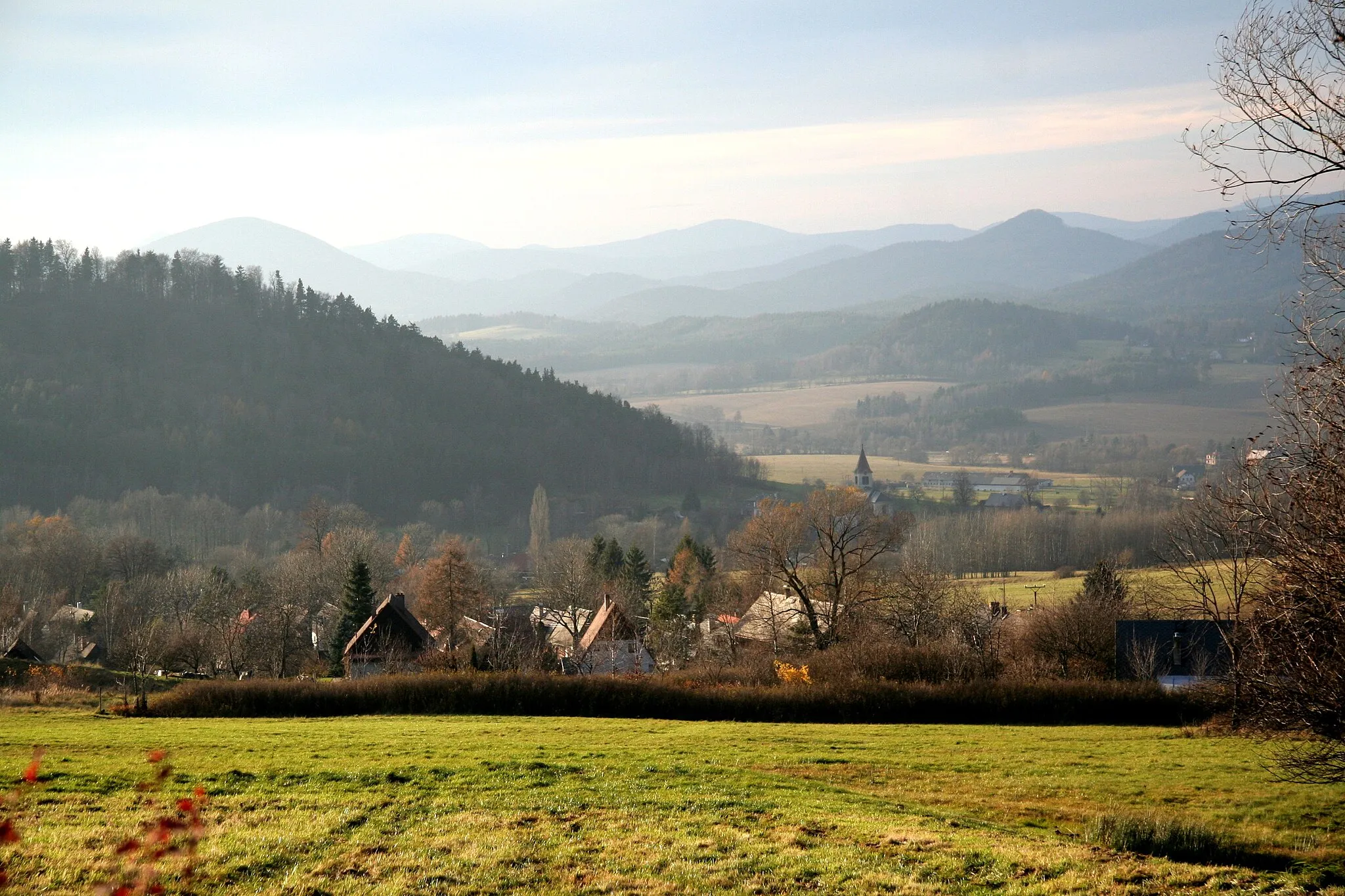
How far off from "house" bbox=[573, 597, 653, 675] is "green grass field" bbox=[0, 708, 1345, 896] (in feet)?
64.1

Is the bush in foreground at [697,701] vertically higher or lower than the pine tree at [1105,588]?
lower

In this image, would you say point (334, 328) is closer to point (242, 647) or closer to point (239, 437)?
point (239, 437)

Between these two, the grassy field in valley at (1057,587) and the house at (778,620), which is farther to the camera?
the grassy field in valley at (1057,587)

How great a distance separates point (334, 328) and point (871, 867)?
13841cm

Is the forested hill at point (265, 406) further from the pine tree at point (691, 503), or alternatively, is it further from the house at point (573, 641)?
the house at point (573, 641)

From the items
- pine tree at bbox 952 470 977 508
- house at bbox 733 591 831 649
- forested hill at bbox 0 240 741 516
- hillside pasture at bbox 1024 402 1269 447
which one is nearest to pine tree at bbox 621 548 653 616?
house at bbox 733 591 831 649

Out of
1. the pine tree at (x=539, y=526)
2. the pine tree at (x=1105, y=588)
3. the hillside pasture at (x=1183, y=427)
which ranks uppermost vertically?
the hillside pasture at (x=1183, y=427)

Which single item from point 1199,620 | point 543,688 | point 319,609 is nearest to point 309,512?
point 319,609

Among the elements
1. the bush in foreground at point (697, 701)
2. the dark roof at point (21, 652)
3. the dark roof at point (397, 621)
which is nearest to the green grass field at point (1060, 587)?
the bush in foreground at point (697, 701)

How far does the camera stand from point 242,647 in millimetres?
43156

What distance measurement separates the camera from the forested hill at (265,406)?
4392 inches

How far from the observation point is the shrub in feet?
35.2

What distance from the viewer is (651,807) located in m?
12.4

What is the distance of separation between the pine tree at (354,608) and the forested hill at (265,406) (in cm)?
7219
